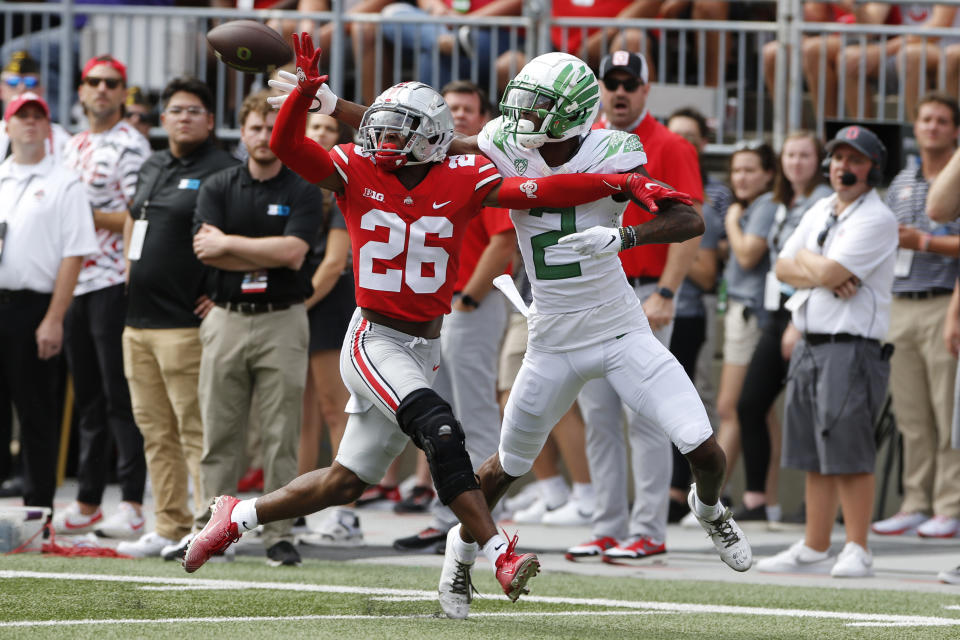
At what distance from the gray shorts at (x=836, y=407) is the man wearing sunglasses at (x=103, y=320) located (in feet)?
11.1

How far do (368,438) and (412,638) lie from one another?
35.7 inches

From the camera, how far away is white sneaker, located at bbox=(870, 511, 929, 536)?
8.88m

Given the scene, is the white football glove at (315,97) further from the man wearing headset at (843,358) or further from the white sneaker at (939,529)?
the white sneaker at (939,529)

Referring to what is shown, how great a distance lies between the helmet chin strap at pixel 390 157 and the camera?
5.51 meters

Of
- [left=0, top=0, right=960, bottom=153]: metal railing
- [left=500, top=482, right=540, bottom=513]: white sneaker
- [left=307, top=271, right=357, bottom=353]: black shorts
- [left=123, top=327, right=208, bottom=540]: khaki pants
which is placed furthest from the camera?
[left=0, top=0, right=960, bottom=153]: metal railing

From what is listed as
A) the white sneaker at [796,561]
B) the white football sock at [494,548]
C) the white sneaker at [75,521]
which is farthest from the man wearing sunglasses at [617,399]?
the white sneaker at [75,521]

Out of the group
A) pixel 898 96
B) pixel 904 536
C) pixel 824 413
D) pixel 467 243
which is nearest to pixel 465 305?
pixel 467 243

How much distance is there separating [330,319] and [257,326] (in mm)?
1363

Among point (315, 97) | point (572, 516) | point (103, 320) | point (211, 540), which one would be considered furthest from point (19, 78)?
point (211, 540)

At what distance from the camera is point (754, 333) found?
9.31 m

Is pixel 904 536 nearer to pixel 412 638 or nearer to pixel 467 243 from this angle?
pixel 467 243

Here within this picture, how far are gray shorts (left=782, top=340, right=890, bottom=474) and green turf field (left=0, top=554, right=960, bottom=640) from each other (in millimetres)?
778

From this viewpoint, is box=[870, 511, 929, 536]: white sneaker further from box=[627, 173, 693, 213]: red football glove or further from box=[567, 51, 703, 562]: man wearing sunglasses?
box=[627, 173, 693, 213]: red football glove

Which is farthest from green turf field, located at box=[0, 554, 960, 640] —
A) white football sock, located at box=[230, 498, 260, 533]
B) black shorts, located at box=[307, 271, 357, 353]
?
black shorts, located at box=[307, 271, 357, 353]
